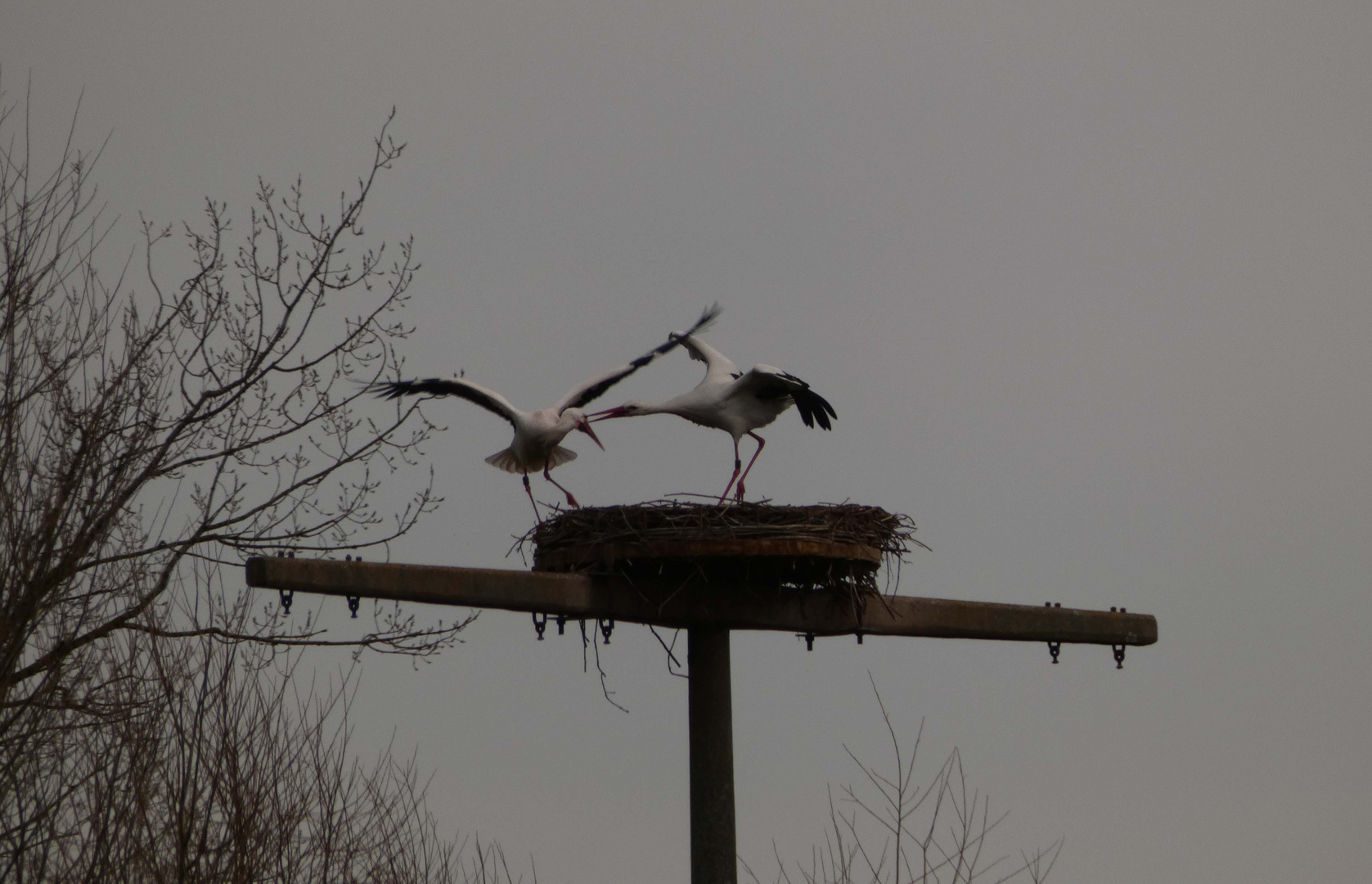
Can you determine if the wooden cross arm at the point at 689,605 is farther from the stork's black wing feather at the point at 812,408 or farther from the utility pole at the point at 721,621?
the stork's black wing feather at the point at 812,408

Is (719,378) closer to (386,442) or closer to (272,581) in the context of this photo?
(386,442)

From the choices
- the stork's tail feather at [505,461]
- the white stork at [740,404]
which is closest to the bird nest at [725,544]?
the white stork at [740,404]

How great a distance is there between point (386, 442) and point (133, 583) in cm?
155

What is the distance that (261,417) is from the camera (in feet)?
24.5

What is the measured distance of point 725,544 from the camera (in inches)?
206

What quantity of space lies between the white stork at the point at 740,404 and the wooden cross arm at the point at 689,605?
167 centimetres

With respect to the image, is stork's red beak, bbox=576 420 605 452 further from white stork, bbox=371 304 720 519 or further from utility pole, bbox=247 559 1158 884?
utility pole, bbox=247 559 1158 884

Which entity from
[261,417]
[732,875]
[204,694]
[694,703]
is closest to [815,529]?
[694,703]

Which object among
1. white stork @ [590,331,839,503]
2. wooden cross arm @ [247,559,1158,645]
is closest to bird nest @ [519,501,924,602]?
wooden cross arm @ [247,559,1158,645]

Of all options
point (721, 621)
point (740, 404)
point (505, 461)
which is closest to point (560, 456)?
point (505, 461)

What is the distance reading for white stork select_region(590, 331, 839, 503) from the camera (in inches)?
288

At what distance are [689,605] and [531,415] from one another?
9.47ft

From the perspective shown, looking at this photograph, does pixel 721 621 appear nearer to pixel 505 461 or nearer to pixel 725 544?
pixel 725 544

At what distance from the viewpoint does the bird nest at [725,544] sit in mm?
5289
